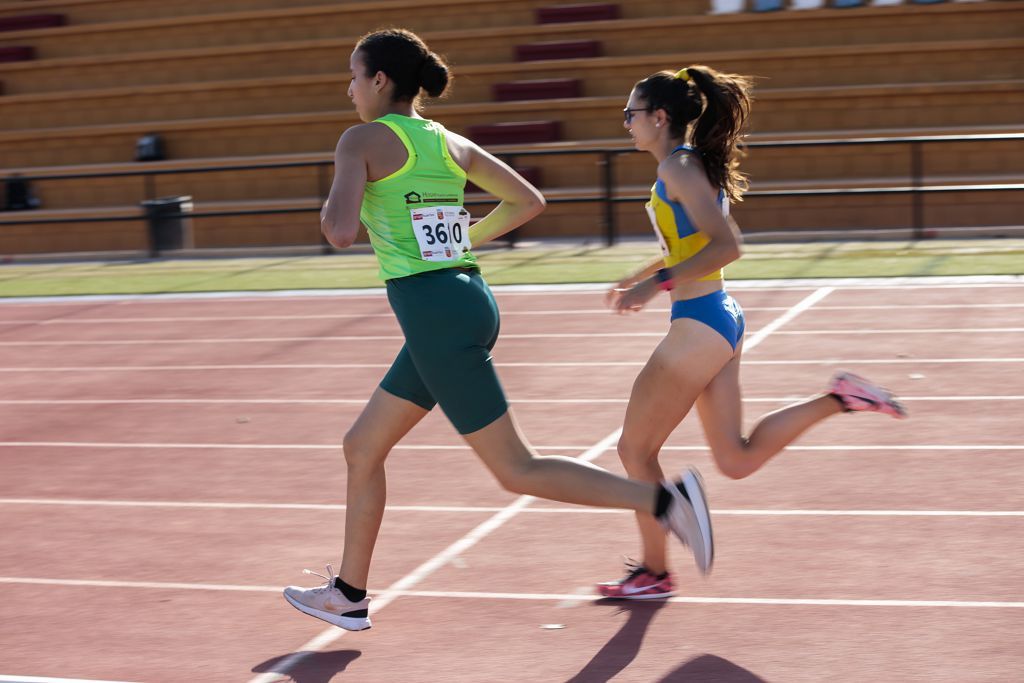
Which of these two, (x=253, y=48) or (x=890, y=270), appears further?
(x=253, y=48)

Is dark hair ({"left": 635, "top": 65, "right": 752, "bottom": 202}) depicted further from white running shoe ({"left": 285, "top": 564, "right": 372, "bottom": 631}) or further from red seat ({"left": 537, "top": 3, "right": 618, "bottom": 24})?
red seat ({"left": 537, "top": 3, "right": 618, "bottom": 24})

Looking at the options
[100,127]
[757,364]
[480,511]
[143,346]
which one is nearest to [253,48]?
[100,127]

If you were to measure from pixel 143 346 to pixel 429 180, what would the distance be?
8220 millimetres

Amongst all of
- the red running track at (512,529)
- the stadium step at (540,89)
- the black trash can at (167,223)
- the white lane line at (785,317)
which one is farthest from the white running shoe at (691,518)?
the stadium step at (540,89)

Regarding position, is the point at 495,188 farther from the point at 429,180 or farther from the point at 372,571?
the point at 372,571

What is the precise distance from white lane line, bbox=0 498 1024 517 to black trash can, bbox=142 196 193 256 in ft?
44.6

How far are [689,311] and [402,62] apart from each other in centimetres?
131

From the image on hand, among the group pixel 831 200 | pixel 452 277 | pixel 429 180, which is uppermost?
pixel 429 180

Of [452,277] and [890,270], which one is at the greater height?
[452,277]

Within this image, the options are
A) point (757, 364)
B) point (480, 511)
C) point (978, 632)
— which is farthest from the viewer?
point (757, 364)

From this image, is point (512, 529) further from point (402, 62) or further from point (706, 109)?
point (402, 62)

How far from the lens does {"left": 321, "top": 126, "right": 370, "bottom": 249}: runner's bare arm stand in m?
4.21

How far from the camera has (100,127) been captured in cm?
2503

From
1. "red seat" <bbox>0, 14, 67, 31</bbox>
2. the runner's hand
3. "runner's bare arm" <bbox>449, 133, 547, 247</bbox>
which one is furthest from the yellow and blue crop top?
"red seat" <bbox>0, 14, 67, 31</bbox>
